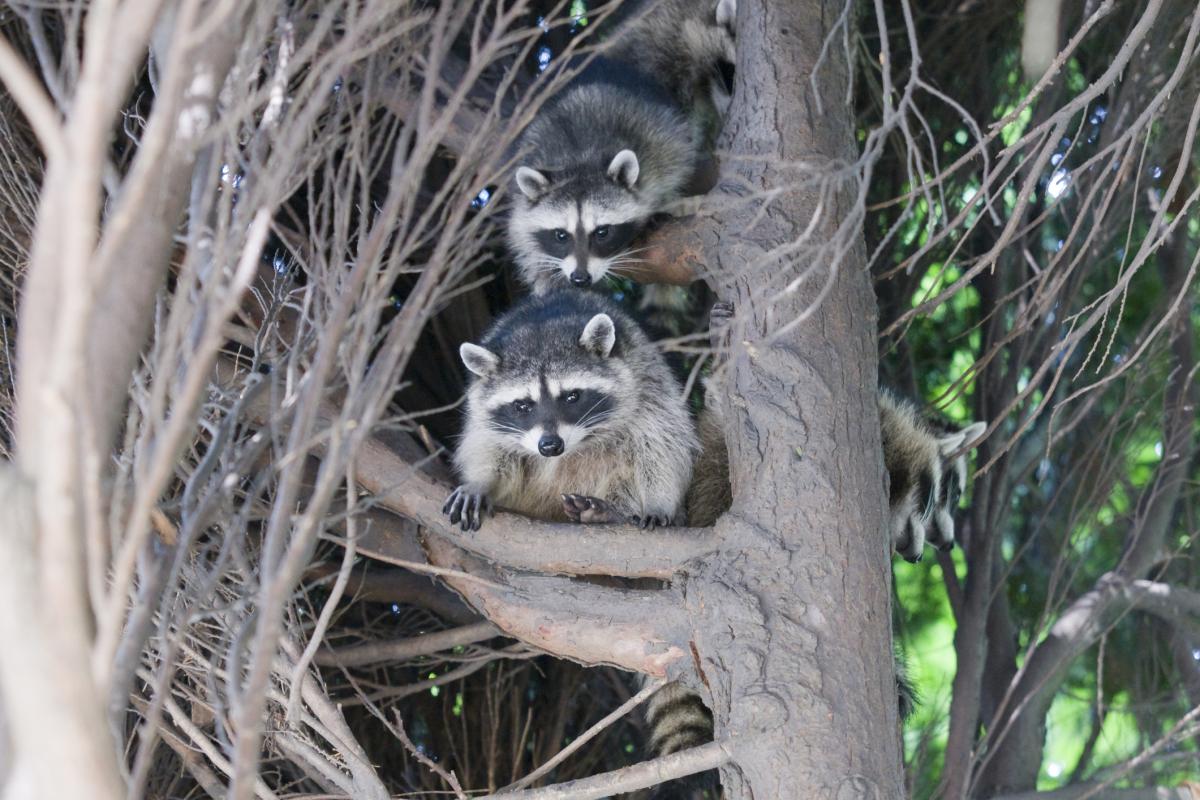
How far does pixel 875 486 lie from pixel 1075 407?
85.5 inches

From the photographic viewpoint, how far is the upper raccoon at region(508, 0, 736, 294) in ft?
13.9

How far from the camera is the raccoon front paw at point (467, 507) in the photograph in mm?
3432

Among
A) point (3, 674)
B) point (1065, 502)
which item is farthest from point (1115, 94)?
point (3, 674)

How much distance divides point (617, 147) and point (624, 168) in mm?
233

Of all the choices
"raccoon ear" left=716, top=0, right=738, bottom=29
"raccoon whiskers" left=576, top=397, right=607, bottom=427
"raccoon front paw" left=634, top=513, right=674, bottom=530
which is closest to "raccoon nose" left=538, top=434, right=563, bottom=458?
"raccoon whiskers" left=576, top=397, right=607, bottom=427

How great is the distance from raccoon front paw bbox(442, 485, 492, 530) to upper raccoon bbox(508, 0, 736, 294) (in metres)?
0.99

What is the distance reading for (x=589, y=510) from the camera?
351 centimetres

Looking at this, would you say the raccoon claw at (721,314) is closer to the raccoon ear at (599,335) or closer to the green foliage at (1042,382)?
the raccoon ear at (599,335)

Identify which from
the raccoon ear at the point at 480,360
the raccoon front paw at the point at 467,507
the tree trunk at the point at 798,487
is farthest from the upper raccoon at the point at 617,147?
the raccoon front paw at the point at 467,507

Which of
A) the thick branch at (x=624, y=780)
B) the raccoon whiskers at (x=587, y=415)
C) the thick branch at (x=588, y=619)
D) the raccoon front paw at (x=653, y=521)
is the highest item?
the raccoon whiskers at (x=587, y=415)

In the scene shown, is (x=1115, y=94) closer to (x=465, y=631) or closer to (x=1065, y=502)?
(x=1065, y=502)

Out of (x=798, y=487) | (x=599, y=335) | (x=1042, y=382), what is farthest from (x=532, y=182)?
(x=1042, y=382)

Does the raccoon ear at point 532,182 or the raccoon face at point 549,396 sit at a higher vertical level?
the raccoon ear at point 532,182

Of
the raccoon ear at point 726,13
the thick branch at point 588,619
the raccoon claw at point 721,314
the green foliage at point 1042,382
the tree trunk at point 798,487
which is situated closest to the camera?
the tree trunk at point 798,487
